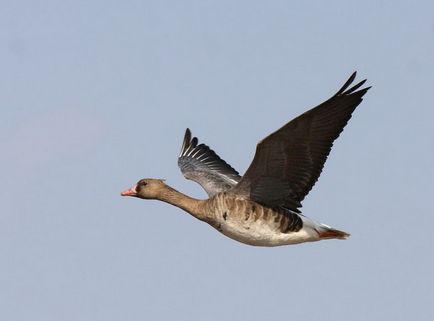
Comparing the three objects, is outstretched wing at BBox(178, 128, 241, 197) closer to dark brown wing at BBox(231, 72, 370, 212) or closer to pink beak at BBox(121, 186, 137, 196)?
pink beak at BBox(121, 186, 137, 196)

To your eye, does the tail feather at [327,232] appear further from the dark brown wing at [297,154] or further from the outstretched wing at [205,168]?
the outstretched wing at [205,168]

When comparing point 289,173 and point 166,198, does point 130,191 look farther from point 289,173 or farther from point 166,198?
point 289,173

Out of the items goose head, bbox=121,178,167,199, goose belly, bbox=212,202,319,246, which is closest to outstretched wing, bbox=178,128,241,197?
goose head, bbox=121,178,167,199

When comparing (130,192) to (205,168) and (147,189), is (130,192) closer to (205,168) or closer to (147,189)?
(147,189)

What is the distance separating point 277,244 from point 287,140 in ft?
7.33

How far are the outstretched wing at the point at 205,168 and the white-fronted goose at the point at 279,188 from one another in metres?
2.08

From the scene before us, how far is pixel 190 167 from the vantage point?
22391 mm

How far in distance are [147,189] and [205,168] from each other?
3140 millimetres

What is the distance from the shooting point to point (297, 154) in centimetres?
1712

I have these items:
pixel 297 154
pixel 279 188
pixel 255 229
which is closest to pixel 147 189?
pixel 255 229

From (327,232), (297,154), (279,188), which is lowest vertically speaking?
(327,232)

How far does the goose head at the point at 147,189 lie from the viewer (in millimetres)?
19203

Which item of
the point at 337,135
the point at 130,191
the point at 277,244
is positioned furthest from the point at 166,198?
the point at 337,135

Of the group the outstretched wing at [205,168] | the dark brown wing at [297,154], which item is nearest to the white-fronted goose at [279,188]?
the dark brown wing at [297,154]
